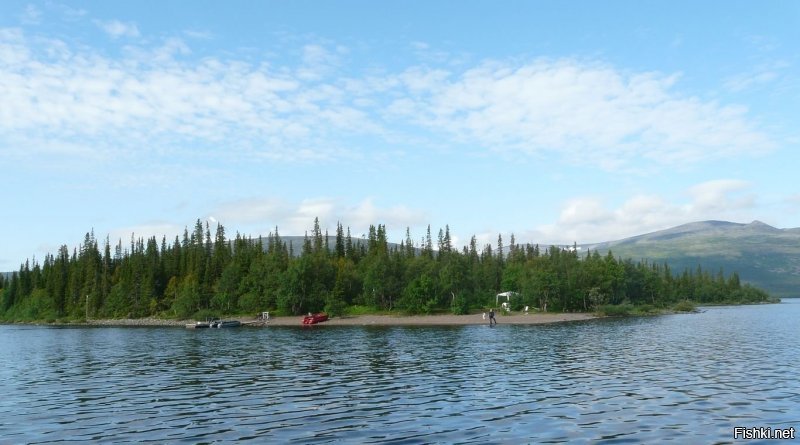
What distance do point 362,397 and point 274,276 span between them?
155 m

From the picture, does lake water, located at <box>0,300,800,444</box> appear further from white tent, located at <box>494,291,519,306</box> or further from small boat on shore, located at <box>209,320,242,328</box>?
white tent, located at <box>494,291,519,306</box>

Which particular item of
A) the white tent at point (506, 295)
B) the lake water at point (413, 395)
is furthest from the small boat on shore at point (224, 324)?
the lake water at point (413, 395)

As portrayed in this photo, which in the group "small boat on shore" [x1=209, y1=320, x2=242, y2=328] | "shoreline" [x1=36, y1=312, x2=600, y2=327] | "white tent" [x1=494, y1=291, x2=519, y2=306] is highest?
"white tent" [x1=494, y1=291, x2=519, y2=306]

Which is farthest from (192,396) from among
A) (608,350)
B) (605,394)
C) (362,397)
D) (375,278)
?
→ (375,278)

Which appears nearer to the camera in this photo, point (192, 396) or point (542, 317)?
point (192, 396)

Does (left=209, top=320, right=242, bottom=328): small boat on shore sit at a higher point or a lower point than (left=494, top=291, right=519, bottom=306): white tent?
lower

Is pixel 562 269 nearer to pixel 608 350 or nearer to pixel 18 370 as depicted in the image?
pixel 608 350

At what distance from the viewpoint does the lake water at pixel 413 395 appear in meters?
28.4

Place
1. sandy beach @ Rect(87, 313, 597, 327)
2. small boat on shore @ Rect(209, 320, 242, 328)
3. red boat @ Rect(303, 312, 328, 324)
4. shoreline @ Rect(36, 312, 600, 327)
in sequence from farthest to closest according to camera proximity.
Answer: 1. small boat on shore @ Rect(209, 320, 242, 328)
2. red boat @ Rect(303, 312, 328, 324)
3. sandy beach @ Rect(87, 313, 597, 327)
4. shoreline @ Rect(36, 312, 600, 327)

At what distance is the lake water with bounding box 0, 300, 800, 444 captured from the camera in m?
28.4

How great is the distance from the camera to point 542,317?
147625 mm

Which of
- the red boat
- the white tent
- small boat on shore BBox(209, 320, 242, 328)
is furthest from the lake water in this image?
the white tent

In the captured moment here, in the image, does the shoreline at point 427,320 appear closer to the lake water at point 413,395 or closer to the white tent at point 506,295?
the white tent at point 506,295

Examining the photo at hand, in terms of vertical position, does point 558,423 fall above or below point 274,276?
below
